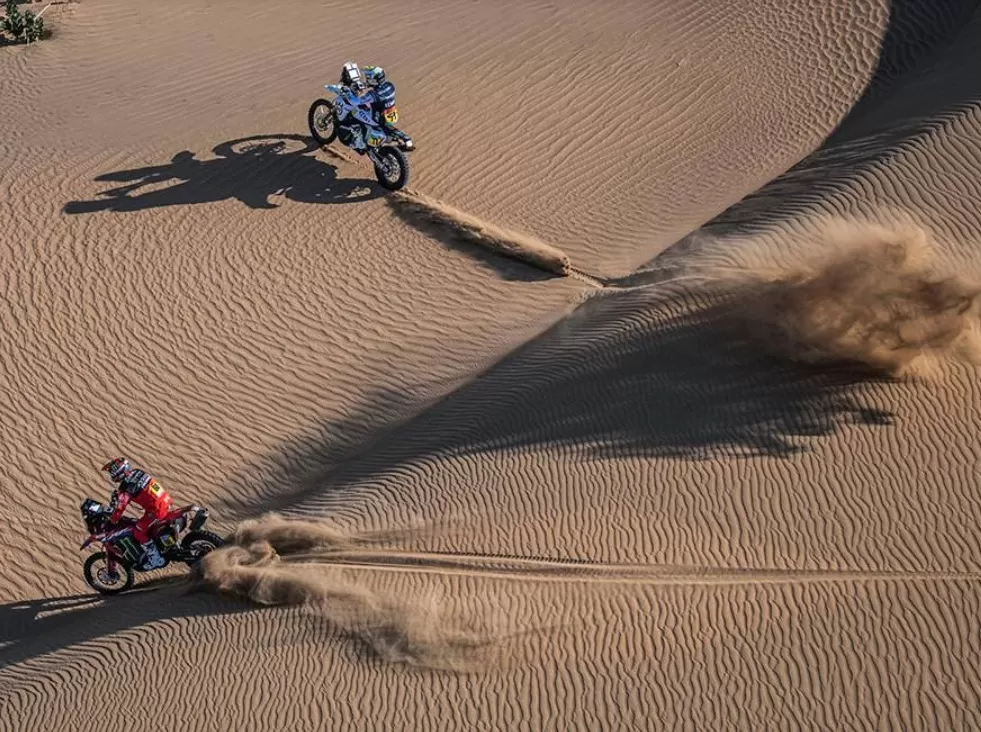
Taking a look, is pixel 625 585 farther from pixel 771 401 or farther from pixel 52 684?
pixel 52 684

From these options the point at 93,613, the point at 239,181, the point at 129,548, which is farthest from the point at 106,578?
the point at 239,181

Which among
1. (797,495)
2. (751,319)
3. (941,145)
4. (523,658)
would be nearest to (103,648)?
(523,658)

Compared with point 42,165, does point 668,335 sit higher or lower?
lower

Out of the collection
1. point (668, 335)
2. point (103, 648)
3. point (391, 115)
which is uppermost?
point (391, 115)

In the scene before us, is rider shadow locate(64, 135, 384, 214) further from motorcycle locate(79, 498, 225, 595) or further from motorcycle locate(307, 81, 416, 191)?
motorcycle locate(79, 498, 225, 595)

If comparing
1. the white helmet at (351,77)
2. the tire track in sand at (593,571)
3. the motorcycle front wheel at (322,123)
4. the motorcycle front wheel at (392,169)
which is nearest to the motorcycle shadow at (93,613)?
the tire track in sand at (593,571)

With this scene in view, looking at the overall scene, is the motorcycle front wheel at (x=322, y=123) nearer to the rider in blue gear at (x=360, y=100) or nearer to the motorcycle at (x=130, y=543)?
the rider in blue gear at (x=360, y=100)
